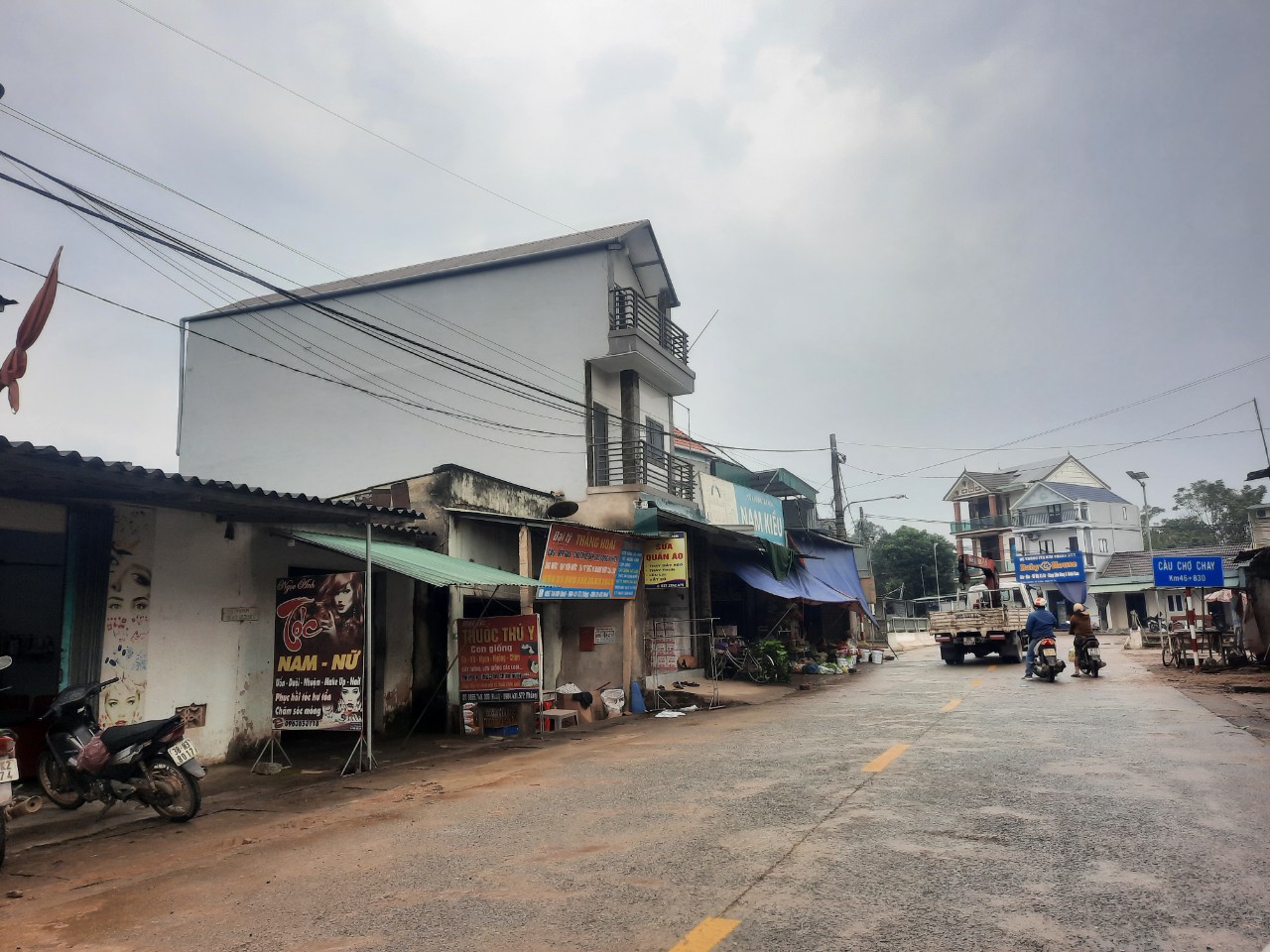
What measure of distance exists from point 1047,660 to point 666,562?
833 centimetres

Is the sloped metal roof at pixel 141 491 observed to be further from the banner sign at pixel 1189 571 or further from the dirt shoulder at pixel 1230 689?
the banner sign at pixel 1189 571

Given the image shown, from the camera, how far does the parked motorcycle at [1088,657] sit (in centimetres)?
1903

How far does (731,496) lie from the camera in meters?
24.4

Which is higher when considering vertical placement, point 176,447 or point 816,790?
point 176,447

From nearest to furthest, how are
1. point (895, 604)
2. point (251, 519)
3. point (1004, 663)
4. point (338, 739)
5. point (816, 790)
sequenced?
1. point (816, 790)
2. point (251, 519)
3. point (338, 739)
4. point (1004, 663)
5. point (895, 604)

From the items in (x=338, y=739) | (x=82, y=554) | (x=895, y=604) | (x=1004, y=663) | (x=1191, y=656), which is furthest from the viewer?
(x=895, y=604)

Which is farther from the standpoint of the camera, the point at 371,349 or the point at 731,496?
the point at 731,496

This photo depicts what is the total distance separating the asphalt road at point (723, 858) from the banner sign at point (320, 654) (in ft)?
→ 2.90

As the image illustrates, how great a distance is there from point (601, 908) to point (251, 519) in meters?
7.91

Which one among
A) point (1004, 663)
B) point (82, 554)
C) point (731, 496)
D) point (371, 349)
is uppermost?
point (371, 349)

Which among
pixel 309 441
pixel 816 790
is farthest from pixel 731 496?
pixel 816 790

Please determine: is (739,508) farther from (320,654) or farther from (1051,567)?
(1051,567)

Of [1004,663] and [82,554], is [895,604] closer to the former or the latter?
[1004,663]

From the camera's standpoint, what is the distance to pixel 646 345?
21.0 meters
